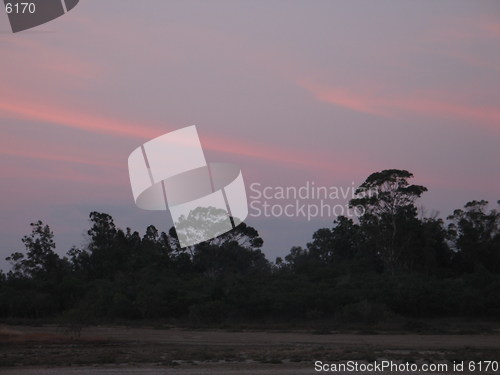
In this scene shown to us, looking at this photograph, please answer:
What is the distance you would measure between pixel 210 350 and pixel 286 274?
28959 millimetres

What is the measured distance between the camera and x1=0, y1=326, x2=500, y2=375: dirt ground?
22.2 m

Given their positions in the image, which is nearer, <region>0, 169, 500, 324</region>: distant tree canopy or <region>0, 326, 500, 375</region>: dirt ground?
<region>0, 326, 500, 375</region>: dirt ground

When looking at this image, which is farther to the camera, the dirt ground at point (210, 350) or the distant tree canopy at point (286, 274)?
the distant tree canopy at point (286, 274)

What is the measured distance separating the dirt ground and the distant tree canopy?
12.3 ft

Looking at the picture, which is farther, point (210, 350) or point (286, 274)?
point (286, 274)

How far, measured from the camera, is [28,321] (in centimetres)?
4728

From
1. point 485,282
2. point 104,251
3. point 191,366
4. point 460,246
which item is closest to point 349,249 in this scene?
point 460,246

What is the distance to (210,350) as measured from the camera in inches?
1105

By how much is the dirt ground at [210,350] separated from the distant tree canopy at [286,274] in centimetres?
376

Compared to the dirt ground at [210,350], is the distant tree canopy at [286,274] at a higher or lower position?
higher

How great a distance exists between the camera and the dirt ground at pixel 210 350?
22.2m

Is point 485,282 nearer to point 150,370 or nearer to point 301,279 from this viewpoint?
point 301,279

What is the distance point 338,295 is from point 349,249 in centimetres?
2012

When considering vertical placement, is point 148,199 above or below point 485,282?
above
